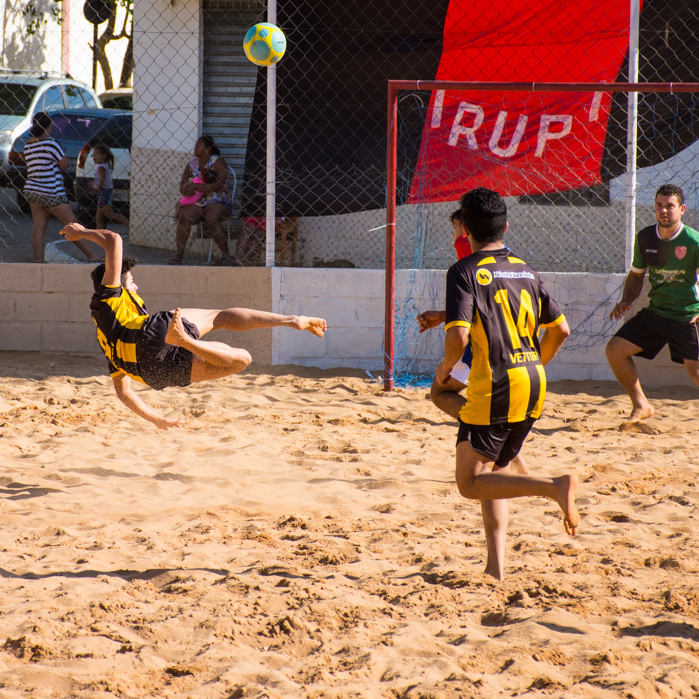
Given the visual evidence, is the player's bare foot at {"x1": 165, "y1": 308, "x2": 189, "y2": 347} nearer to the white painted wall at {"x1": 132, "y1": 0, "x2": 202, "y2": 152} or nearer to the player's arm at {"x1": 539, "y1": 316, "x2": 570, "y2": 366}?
the player's arm at {"x1": 539, "y1": 316, "x2": 570, "y2": 366}

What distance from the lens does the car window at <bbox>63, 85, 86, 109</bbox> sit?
1236 cm

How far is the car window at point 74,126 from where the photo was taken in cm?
1195

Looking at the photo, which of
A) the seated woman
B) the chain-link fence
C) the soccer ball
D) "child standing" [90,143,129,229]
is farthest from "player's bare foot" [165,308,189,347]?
"child standing" [90,143,129,229]

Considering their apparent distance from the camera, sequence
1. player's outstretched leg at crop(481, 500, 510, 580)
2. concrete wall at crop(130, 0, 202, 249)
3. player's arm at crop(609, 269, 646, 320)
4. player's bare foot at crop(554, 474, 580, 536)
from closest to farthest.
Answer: player's bare foot at crop(554, 474, 580, 536)
player's outstretched leg at crop(481, 500, 510, 580)
player's arm at crop(609, 269, 646, 320)
concrete wall at crop(130, 0, 202, 249)

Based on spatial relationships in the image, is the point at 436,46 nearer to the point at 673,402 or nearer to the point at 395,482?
the point at 673,402

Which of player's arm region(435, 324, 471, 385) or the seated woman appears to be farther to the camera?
the seated woman

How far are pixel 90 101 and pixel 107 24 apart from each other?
28.6 feet

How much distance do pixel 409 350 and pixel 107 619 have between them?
520 centimetres

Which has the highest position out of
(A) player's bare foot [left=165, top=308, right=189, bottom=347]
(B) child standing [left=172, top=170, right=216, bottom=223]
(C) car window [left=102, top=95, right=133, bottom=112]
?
(C) car window [left=102, top=95, right=133, bottom=112]

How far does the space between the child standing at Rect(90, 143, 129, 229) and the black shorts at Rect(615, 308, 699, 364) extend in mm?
6664

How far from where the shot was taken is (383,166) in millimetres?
8125

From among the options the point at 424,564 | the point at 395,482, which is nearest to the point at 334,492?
the point at 395,482

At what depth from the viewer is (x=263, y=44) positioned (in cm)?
660

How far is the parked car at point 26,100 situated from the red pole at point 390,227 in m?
6.81
